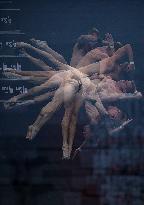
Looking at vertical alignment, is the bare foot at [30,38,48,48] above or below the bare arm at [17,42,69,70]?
above

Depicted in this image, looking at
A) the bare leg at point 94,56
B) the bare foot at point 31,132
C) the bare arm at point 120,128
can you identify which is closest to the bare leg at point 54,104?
the bare foot at point 31,132

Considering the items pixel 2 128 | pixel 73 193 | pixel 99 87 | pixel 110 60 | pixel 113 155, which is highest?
pixel 110 60

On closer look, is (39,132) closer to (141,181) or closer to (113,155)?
(113,155)

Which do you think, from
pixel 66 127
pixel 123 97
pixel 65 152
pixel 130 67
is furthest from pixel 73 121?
pixel 130 67

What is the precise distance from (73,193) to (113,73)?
24.5 inches

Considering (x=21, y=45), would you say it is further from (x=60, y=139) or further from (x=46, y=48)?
(x=60, y=139)

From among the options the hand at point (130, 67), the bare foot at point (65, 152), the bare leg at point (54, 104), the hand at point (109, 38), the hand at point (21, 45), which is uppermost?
the hand at point (109, 38)

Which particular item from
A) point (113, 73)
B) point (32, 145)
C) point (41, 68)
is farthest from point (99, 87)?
point (32, 145)

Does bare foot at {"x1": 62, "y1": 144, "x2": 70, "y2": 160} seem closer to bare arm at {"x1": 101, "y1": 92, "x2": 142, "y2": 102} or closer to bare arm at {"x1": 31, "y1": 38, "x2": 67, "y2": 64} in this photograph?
bare arm at {"x1": 101, "y1": 92, "x2": 142, "y2": 102}

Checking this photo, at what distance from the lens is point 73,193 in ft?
6.97

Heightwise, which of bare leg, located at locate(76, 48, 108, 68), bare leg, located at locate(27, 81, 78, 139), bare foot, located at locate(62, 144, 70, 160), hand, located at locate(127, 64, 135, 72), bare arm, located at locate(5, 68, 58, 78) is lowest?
bare foot, located at locate(62, 144, 70, 160)

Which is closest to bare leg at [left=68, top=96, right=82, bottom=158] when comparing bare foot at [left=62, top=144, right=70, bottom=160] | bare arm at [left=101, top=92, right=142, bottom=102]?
bare foot at [left=62, top=144, right=70, bottom=160]

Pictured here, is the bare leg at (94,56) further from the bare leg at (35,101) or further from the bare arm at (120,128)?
the bare arm at (120,128)

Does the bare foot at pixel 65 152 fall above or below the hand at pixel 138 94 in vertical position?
below
